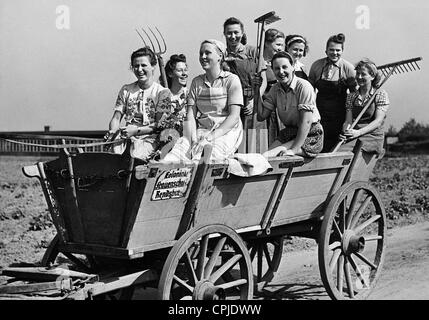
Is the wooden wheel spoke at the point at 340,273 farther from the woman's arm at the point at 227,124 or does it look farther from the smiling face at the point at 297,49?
the smiling face at the point at 297,49

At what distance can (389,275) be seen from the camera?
6297 millimetres

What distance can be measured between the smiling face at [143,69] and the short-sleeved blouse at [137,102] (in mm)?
97

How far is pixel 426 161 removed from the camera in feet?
59.2

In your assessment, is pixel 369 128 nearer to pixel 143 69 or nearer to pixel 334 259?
pixel 334 259

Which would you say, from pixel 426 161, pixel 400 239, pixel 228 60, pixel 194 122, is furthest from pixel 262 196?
pixel 426 161

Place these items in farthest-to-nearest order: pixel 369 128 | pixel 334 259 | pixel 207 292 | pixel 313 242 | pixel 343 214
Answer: pixel 313 242, pixel 369 128, pixel 343 214, pixel 334 259, pixel 207 292

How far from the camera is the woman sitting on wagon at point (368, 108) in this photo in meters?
5.82

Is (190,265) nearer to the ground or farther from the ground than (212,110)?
nearer to the ground

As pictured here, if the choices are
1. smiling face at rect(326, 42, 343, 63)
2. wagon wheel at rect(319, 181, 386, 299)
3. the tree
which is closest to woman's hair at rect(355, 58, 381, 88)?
smiling face at rect(326, 42, 343, 63)

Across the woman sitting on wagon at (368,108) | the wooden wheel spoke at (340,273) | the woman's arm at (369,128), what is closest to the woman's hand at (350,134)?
the woman's arm at (369,128)

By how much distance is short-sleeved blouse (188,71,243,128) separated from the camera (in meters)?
4.89

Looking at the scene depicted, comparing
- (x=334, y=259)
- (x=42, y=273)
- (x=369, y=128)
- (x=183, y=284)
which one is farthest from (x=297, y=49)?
(x=42, y=273)

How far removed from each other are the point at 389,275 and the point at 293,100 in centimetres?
215

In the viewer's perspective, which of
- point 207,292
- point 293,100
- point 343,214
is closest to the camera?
point 207,292
